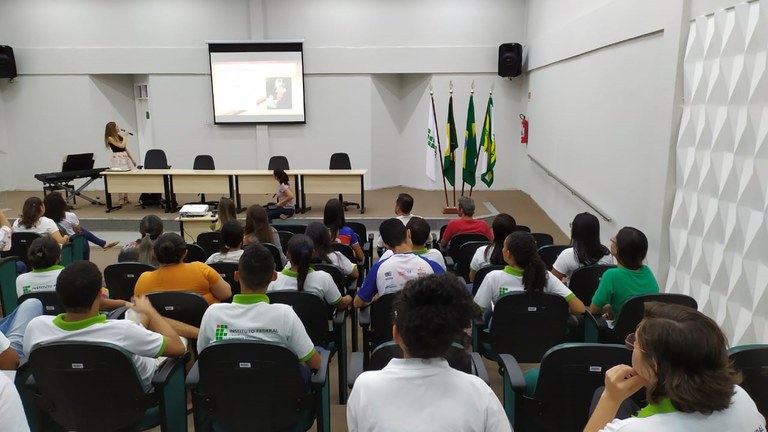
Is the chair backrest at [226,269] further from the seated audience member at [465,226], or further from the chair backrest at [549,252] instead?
the chair backrest at [549,252]

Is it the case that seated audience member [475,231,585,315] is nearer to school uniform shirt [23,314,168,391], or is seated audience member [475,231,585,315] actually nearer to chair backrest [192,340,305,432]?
chair backrest [192,340,305,432]

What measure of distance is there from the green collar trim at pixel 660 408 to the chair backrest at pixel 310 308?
5.94 feet

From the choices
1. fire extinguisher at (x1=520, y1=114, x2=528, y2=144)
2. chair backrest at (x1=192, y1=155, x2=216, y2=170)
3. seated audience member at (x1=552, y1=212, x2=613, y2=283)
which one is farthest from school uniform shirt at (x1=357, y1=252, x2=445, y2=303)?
fire extinguisher at (x1=520, y1=114, x2=528, y2=144)

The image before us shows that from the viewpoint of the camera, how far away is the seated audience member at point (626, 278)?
2.94 metres

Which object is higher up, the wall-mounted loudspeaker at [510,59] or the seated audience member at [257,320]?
the wall-mounted loudspeaker at [510,59]

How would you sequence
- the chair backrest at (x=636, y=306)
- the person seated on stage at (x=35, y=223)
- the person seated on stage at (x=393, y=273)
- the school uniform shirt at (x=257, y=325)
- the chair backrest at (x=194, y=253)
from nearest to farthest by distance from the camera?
the school uniform shirt at (x=257, y=325), the chair backrest at (x=636, y=306), the person seated on stage at (x=393, y=273), the chair backrest at (x=194, y=253), the person seated on stage at (x=35, y=223)

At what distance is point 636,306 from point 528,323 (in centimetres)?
54

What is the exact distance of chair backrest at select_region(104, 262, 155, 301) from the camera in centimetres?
349

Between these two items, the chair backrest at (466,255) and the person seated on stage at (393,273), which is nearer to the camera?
the person seated on stage at (393,273)

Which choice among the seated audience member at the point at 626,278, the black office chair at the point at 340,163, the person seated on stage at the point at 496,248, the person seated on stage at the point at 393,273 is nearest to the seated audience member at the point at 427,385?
the person seated on stage at the point at 393,273

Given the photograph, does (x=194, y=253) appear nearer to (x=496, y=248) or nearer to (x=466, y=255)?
(x=466, y=255)

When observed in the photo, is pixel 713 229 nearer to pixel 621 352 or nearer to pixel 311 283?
pixel 621 352

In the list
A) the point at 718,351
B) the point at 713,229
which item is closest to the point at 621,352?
the point at 718,351

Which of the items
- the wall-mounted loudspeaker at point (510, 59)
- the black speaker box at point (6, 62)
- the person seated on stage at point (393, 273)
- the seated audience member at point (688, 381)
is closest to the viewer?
the seated audience member at point (688, 381)
